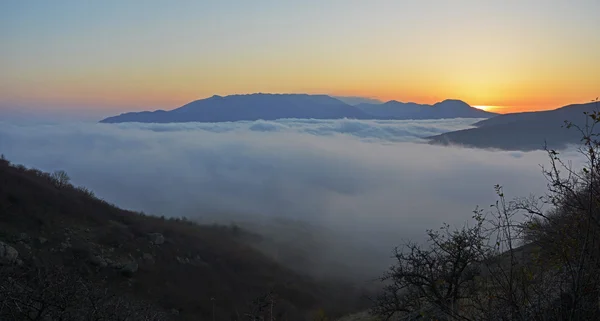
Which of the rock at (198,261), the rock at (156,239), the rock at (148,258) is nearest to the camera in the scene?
the rock at (148,258)

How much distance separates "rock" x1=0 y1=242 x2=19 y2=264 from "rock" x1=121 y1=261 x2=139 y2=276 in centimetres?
1160

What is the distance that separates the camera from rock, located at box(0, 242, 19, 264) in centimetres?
2977

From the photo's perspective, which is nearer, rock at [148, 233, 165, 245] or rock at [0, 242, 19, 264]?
rock at [0, 242, 19, 264]

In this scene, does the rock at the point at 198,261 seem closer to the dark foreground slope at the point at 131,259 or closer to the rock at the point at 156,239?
the dark foreground slope at the point at 131,259

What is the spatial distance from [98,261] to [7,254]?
32.4ft

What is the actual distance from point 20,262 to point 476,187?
189m

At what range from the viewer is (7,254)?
3048cm

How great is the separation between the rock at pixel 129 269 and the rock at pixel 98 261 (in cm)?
217

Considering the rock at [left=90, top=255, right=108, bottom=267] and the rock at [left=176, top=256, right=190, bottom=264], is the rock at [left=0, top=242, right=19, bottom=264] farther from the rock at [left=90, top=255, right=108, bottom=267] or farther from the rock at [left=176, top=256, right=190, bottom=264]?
the rock at [left=176, top=256, right=190, bottom=264]

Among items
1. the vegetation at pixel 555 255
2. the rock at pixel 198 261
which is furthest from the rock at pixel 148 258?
the vegetation at pixel 555 255

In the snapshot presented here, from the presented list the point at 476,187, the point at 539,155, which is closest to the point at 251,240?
the point at 476,187

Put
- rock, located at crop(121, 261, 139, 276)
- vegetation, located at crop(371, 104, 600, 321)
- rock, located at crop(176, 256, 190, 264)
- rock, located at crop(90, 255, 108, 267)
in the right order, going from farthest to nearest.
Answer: rock, located at crop(176, 256, 190, 264) < rock, located at crop(121, 261, 139, 276) < rock, located at crop(90, 255, 108, 267) < vegetation, located at crop(371, 104, 600, 321)

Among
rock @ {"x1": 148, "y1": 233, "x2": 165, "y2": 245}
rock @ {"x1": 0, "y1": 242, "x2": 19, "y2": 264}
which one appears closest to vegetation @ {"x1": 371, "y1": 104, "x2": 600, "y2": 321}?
rock @ {"x1": 0, "y1": 242, "x2": 19, "y2": 264}

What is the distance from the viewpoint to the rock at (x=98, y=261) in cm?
3931
